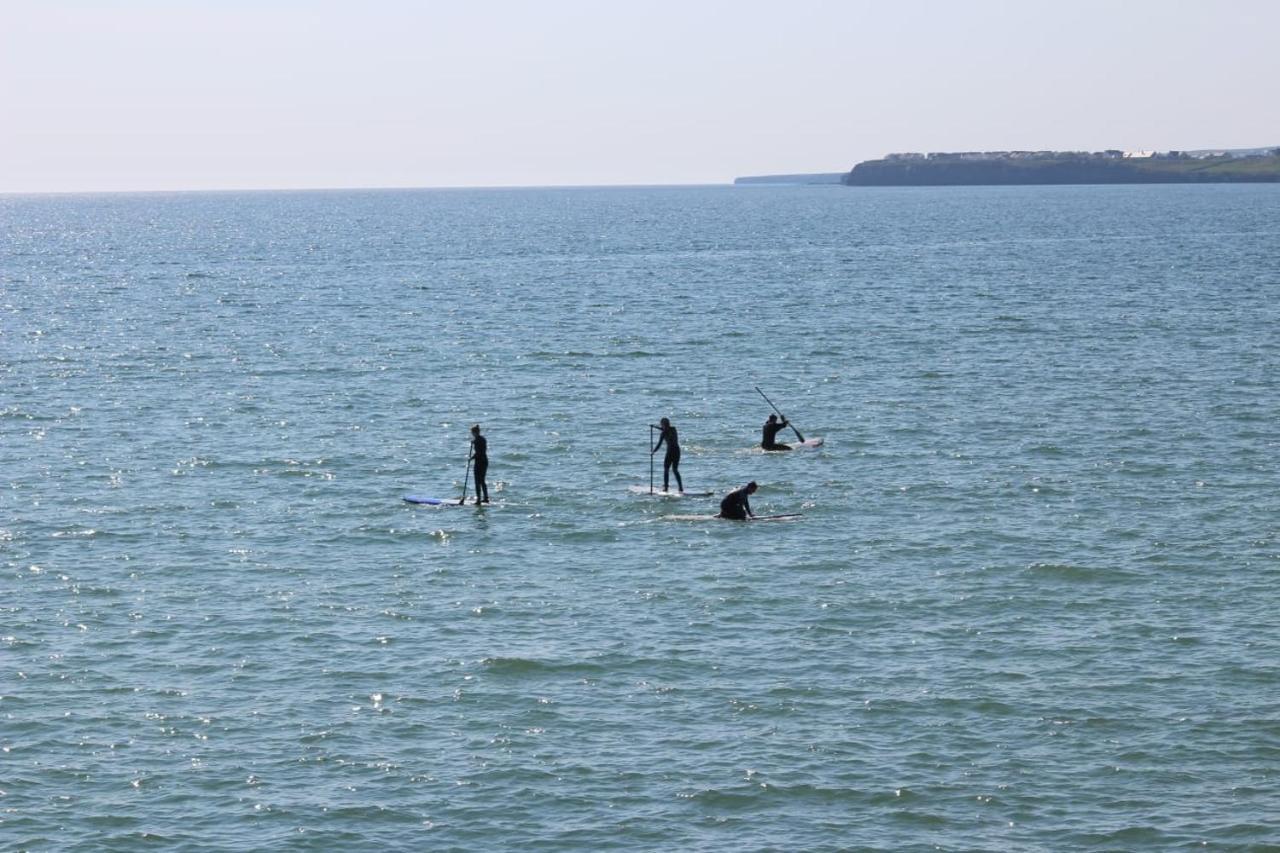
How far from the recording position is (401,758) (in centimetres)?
2422

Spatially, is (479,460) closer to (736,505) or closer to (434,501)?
(434,501)

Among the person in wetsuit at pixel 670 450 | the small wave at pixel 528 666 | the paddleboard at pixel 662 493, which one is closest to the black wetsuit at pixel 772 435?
the person in wetsuit at pixel 670 450

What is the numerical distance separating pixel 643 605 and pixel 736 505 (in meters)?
7.78

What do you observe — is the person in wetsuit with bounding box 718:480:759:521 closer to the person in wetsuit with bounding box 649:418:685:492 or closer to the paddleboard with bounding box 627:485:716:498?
the paddleboard with bounding box 627:485:716:498

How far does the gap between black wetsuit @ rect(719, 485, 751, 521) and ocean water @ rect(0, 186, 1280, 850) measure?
0.98m

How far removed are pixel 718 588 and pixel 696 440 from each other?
1823 centimetres

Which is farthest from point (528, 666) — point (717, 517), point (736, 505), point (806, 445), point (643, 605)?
point (806, 445)

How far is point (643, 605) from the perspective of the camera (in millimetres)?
32375

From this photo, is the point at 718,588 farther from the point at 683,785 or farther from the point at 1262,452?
the point at 1262,452

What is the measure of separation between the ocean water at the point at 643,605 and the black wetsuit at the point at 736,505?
3.20 ft

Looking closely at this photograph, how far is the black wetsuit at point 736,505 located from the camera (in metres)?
39.6

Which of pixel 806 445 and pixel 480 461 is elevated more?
pixel 480 461

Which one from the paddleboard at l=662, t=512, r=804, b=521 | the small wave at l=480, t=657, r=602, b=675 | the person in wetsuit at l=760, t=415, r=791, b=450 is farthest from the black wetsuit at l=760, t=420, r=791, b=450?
the small wave at l=480, t=657, r=602, b=675

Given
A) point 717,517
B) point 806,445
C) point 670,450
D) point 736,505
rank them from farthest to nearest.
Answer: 1. point 806,445
2. point 670,450
3. point 717,517
4. point 736,505
